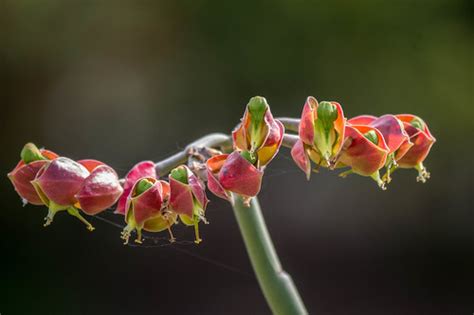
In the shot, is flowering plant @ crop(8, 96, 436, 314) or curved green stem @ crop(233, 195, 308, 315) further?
curved green stem @ crop(233, 195, 308, 315)

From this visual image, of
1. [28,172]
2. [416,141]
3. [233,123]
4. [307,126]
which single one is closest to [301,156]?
[307,126]

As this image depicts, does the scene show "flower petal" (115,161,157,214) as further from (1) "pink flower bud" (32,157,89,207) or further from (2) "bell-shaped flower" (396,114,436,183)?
(2) "bell-shaped flower" (396,114,436,183)

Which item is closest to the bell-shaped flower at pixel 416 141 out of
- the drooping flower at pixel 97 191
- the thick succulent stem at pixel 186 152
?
the thick succulent stem at pixel 186 152

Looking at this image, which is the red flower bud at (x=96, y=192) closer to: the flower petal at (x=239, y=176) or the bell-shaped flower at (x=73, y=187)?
the bell-shaped flower at (x=73, y=187)

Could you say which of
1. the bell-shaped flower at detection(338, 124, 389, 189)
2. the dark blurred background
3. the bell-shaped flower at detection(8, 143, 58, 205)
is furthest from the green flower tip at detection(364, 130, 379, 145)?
the dark blurred background

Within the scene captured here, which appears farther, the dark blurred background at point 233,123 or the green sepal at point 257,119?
the dark blurred background at point 233,123

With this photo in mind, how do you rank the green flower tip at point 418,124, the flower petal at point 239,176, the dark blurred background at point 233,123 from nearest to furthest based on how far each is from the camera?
the flower petal at point 239,176 → the green flower tip at point 418,124 → the dark blurred background at point 233,123

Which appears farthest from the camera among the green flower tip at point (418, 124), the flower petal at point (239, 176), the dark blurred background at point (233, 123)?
the dark blurred background at point (233, 123)
